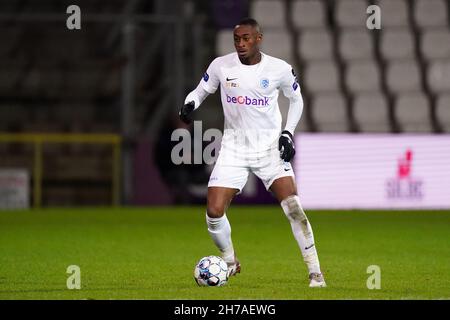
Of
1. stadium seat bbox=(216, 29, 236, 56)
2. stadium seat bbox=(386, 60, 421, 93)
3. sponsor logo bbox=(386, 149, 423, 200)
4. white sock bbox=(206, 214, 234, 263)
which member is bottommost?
white sock bbox=(206, 214, 234, 263)

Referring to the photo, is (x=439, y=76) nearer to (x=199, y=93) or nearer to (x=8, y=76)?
(x=8, y=76)

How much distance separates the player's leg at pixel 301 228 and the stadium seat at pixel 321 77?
11371 mm

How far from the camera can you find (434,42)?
2081 cm

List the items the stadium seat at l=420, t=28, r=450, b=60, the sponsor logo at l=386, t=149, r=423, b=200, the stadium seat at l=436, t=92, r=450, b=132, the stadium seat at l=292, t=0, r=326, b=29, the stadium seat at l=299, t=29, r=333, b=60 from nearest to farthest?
the sponsor logo at l=386, t=149, r=423, b=200 < the stadium seat at l=436, t=92, r=450, b=132 < the stadium seat at l=299, t=29, r=333, b=60 < the stadium seat at l=420, t=28, r=450, b=60 < the stadium seat at l=292, t=0, r=326, b=29

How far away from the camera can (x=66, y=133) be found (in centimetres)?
1948

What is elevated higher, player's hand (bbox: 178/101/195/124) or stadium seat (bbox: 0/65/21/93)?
stadium seat (bbox: 0/65/21/93)

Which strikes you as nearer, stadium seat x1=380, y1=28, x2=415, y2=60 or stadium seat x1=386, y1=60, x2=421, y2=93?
stadium seat x1=386, y1=60, x2=421, y2=93

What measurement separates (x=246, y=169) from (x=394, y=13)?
12705mm

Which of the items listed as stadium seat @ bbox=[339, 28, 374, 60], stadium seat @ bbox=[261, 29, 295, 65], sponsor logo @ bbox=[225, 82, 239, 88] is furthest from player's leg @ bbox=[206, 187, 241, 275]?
stadium seat @ bbox=[339, 28, 374, 60]

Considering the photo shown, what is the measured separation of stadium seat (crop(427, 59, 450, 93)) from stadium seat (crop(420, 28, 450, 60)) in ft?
1.28

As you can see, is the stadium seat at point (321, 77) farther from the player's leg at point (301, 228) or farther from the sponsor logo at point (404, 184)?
the player's leg at point (301, 228)

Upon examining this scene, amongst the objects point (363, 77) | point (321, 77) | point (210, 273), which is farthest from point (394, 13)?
point (210, 273)

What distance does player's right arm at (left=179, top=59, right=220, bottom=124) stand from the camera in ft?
29.9

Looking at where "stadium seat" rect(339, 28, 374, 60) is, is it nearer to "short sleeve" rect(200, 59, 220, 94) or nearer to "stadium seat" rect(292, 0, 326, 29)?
"stadium seat" rect(292, 0, 326, 29)
